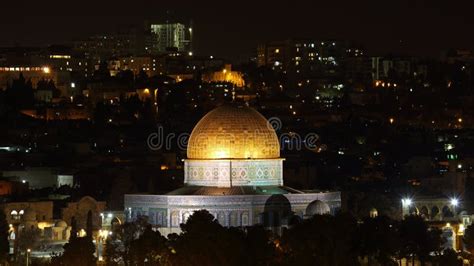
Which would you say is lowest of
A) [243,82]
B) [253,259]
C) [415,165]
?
[253,259]

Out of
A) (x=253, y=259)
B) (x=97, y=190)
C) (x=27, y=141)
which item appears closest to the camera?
(x=253, y=259)

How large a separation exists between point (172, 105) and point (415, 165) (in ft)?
113

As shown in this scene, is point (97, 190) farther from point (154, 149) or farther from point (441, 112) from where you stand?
point (441, 112)

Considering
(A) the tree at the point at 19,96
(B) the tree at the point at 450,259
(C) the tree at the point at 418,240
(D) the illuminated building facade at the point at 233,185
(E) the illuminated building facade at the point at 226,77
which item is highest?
(E) the illuminated building facade at the point at 226,77

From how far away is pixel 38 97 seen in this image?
15900cm

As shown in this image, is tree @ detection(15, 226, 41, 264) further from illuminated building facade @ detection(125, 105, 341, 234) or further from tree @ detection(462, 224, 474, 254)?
tree @ detection(462, 224, 474, 254)

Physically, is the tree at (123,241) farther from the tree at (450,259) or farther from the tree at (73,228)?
the tree at (450,259)

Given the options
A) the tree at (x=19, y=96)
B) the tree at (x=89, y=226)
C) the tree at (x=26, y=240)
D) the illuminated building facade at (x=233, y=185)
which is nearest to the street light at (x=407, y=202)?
the illuminated building facade at (x=233, y=185)

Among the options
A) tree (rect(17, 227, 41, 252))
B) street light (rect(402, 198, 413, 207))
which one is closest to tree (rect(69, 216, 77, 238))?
tree (rect(17, 227, 41, 252))

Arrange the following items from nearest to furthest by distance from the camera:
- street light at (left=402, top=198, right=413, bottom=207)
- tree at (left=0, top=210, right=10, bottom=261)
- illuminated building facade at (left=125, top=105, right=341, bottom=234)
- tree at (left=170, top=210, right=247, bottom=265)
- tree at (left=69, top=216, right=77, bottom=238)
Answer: tree at (left=170, top=210, right=247, bottom=265)
tree at (left=0, top=210, right=10, bottom=261)
tree at (left=69, top=216, right=77, bottom=238)
illuminated building facade at (left=125, top=105, right=341, bottom=234)
street light at (left=402, top=198, right=413, bottom=207)

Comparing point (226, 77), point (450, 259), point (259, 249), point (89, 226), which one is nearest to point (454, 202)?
point (89, 226)

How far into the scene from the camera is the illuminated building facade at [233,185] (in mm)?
86125

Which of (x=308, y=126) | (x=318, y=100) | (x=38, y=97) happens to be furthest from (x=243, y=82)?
(x=308, y=126)

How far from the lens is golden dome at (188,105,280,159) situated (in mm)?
88438
